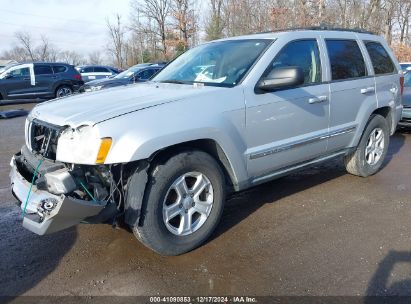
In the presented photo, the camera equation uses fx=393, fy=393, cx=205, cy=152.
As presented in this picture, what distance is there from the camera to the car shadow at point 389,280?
283 cm

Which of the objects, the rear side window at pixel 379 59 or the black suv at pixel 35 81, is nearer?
the rear side window at pixel 379 59

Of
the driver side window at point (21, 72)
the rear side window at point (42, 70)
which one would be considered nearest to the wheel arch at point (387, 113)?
the rear side window at point (42, 70)

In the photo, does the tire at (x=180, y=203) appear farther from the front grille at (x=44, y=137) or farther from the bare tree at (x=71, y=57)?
the bare tree at (x=71, y=57)

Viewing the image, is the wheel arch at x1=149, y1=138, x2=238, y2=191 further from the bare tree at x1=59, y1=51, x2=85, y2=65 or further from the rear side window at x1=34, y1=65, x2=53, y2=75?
the bare tree at x1=59, y1=51, x2=85, y2=65

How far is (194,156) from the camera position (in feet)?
10.7

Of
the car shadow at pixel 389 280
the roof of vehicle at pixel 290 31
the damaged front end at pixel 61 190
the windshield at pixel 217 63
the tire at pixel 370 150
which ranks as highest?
the roof of vehicle at pixel 290 31

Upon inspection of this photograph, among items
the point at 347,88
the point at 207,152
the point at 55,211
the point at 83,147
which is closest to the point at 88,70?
the point at 347,88

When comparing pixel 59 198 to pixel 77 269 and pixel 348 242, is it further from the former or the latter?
pixel 348 242

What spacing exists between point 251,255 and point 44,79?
16.0 metres

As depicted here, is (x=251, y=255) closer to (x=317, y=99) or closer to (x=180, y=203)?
(x=180, y=203)

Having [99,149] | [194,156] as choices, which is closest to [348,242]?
[194,156]

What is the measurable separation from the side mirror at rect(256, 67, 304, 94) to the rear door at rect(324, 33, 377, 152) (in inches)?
39.4

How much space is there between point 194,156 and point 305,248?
130 cm

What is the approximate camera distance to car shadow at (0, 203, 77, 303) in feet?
9.83
